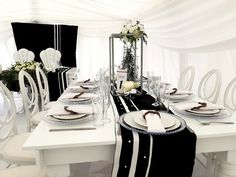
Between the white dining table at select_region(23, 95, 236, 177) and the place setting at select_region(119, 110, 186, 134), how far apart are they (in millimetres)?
70

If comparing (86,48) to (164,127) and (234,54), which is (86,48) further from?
(164,127)

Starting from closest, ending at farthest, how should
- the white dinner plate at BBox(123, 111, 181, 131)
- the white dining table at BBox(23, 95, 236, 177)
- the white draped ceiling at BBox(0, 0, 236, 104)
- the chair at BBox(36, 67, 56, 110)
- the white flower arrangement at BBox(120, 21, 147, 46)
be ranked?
1. the white dining table at BBox(23, 95, 236, 177)
2. the white dinner plate at BBox(123, 111, 181, 131)
3. the white flower arrangement at BBox(120, 21, 147, 46)
4. the white draped ceiling at BBox(0, 0, 236, 104)
5. the chair at BBox(36, 67, 56, 110)

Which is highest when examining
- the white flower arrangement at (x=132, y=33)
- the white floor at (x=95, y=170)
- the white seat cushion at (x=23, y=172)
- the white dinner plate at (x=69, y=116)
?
the white flower arrangement at (x=132, y=33)

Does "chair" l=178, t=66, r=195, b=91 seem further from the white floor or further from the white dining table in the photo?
the white dining table

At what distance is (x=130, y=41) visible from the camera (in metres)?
2.12

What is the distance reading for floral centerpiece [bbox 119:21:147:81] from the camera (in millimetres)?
2066

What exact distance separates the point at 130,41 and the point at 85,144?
1297mm

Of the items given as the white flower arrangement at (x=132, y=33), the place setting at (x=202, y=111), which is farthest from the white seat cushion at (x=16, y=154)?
the white flower arrangement at (x=132, y=33)

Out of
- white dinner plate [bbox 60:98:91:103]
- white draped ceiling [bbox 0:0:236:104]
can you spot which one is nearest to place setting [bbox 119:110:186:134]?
white dinner plate [bbox 60:98:91:103]

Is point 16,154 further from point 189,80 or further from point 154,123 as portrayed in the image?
point 189,80

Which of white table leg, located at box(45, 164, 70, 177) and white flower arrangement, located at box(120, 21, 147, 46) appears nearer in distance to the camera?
white table leg, located at box(45, 164, 70, 177)

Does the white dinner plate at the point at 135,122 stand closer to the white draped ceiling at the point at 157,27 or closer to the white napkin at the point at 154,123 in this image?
the white napkin at the point at 154,123

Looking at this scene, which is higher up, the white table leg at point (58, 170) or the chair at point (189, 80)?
the chair at point (189, 80)

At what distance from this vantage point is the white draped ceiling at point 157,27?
241cm
